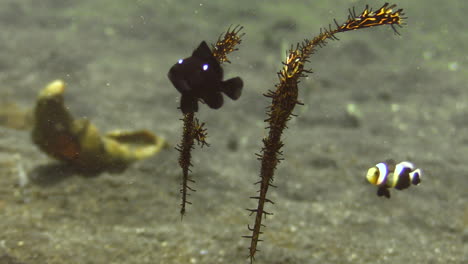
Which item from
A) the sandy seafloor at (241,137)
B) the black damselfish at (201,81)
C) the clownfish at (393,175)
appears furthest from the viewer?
the sandy seafloor at (241,137)

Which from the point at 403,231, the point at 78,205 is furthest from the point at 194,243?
the point at 403,231

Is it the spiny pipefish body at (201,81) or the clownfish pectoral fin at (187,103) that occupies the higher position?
the spiny pipefish body at (201,81)

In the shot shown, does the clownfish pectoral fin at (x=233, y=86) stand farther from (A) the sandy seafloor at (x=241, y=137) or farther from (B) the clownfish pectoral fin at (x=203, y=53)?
(A) the sandy seafloor at (x=241, y=137)

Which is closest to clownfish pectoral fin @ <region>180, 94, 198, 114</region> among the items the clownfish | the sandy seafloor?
the clownfish

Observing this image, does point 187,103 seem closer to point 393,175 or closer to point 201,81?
point 201,81

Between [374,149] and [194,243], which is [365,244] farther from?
[374,149]

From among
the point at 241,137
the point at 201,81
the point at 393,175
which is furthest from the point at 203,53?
the point at 241,137

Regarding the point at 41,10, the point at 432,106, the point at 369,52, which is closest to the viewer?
A: the point at 432,106

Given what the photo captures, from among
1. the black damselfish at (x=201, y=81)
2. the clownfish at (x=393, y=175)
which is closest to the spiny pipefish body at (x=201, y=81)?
the black damselfish at (x=201, y=81)
